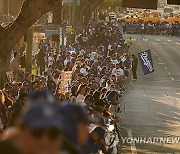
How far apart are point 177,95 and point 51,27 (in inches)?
254

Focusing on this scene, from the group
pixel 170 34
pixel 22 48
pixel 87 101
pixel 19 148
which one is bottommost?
pixel 170 34

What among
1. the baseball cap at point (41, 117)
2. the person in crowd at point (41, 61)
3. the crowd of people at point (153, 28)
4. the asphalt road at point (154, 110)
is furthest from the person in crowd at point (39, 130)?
the crowd of people at point (153, 28)

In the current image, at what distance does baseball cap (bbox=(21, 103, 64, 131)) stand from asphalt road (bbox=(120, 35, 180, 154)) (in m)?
11.1

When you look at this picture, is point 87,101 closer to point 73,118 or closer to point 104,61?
point 73,118

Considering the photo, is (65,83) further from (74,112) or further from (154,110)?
(74,112)

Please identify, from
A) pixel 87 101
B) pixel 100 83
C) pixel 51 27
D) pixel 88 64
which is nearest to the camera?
pixel 87 101

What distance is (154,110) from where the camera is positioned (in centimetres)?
2038

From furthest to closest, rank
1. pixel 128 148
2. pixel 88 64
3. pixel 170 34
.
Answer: pixel 170 34, pixel 88 64, pixel 128 148

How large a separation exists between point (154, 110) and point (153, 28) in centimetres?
4645

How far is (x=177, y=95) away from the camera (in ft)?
80.5

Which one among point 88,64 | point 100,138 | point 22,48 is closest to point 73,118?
point 100,138

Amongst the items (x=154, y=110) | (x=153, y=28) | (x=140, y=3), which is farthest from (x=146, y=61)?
(x=153, y=28)

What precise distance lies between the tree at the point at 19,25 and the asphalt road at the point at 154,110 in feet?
13.0
